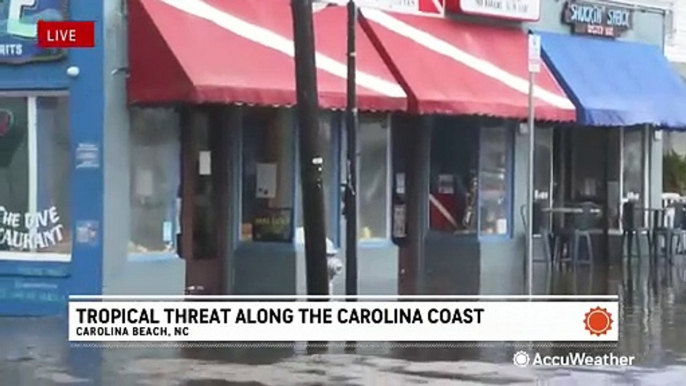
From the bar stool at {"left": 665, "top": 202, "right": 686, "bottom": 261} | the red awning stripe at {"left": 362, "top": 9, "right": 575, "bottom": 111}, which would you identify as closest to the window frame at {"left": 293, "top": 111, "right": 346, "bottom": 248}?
the red awning stripe at {"left": 362, "top": 9, "right": 575, "bottom": 111}

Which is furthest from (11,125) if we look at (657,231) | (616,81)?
(657,231)

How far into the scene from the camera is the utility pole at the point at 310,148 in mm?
15000

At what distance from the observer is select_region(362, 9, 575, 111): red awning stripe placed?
20922 mm

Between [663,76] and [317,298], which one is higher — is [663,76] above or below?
above

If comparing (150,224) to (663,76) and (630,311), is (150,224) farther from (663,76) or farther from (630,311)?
(663,76)

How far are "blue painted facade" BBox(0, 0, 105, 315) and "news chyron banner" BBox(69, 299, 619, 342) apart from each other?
2.70 meters

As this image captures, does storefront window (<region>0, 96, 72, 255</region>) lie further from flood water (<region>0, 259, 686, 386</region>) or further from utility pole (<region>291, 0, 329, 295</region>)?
utility pole (<region>291, 0, 329, 295</region>)

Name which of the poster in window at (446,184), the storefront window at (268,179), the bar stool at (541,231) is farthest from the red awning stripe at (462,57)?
the bar stool at (541,231)

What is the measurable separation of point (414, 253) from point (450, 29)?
10.6ft

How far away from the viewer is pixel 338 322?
46.3 feet

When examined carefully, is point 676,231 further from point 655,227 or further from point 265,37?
point 265,37

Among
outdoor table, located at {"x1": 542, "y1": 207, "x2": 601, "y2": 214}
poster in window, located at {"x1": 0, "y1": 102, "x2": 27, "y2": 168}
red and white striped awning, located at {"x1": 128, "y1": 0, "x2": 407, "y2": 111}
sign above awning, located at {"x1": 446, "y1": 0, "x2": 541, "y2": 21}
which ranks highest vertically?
sign above awning, located at {"x1": 446, "y1": 0, "x2": 541, "y2": 21}

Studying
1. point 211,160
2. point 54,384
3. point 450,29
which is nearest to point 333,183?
point 211,160

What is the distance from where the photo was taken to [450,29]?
72.3ft
